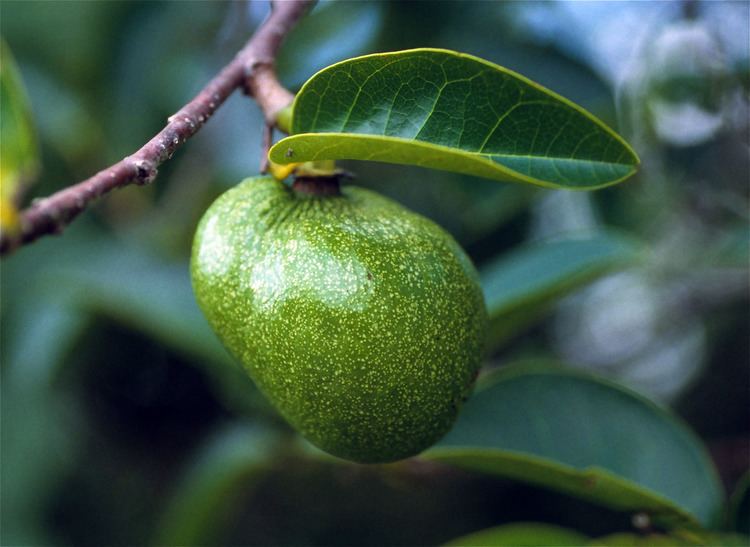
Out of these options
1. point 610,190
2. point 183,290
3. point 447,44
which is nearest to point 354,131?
point 183,290

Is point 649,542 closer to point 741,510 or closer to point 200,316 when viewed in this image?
point 741,510

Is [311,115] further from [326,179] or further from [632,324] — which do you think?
[632,324]

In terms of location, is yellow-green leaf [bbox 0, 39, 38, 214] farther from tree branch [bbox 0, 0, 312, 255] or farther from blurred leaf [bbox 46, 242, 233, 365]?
blurred leaf [bbox 46, 242, 233, 365]

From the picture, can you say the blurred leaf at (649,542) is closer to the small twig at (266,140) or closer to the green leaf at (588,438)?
the green leaf at (588,438)

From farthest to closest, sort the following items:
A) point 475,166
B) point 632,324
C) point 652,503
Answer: point 632,324, point 652,503, point 475,166

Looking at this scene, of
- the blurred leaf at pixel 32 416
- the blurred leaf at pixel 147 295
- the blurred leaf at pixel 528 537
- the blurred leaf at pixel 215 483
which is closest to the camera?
the blurred leaf at pixel 528 537

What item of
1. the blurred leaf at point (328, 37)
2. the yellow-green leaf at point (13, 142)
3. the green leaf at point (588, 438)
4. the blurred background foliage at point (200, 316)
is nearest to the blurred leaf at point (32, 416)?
the blurred background foliage at point (200, 316)

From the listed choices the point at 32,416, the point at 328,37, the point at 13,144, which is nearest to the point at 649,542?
the point at 13,144
